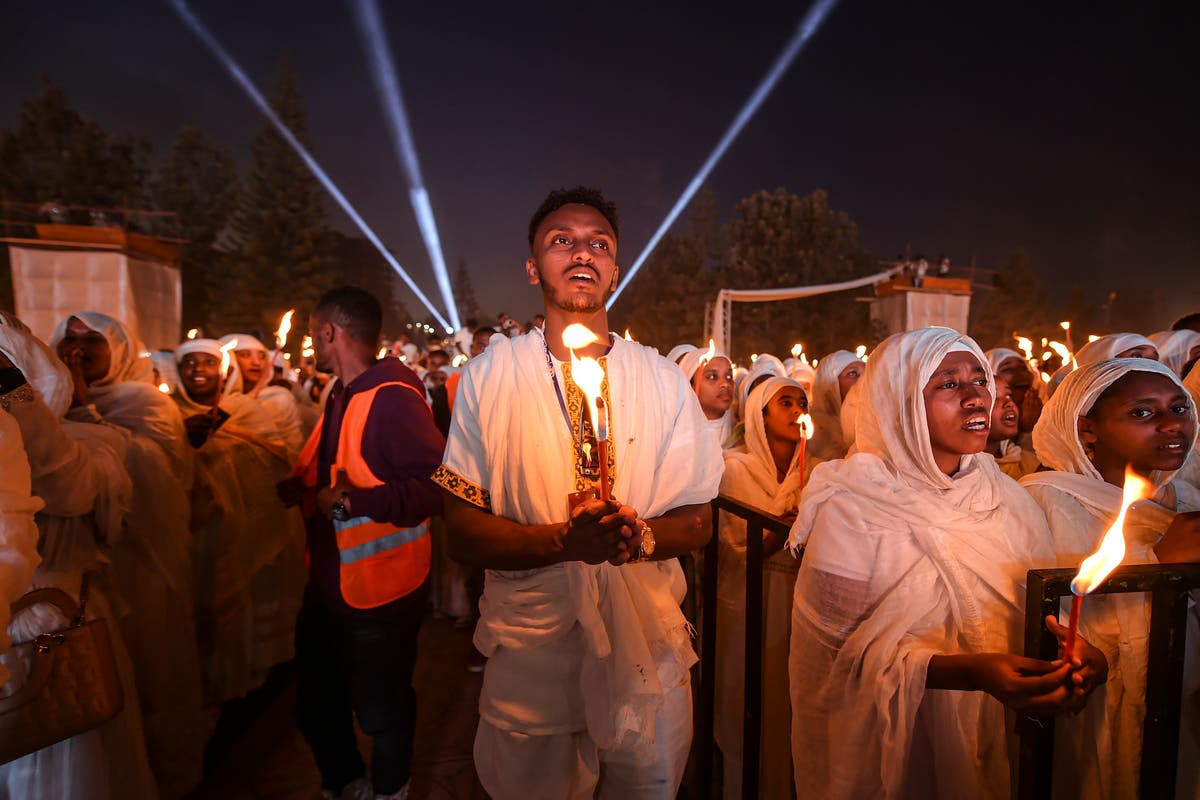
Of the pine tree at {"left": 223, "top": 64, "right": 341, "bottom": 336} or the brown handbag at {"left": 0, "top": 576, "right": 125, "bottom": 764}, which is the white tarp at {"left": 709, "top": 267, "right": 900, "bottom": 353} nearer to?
the brown handbag at {"left": 0, "top": 576, "right": 125, "bottom": 764}

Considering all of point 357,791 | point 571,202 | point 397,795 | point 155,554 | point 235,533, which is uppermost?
point 571,202

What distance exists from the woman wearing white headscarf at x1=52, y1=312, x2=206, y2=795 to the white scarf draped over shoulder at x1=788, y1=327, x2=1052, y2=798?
10.7 feet

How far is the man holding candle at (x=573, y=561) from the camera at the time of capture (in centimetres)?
187

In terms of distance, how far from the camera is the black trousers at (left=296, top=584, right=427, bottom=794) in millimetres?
2857

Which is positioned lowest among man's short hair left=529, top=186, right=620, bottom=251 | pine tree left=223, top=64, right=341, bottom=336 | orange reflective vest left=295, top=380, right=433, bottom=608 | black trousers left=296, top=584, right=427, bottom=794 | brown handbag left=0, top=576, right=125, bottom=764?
black trousers left=296, top=584, right=427, bottom=794

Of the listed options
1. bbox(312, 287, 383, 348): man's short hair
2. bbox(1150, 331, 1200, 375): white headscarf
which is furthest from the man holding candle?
bbox(1150, 331, 1200, 375): white headscarf

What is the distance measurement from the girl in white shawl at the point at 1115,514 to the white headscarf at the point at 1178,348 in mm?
2378

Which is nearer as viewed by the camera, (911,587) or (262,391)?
(911,587)

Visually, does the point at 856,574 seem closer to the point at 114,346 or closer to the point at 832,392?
the point at 832,392

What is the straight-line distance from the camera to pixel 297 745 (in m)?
3.84

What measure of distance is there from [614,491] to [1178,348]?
4.74 metres

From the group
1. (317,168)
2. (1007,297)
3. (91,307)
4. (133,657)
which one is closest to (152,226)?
(317,168)

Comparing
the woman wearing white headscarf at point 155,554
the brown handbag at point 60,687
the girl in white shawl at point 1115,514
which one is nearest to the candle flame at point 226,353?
the woman wearing white headscarf at point 155,554

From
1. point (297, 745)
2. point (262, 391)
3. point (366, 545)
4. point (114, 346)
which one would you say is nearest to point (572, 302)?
point (366, 545)
